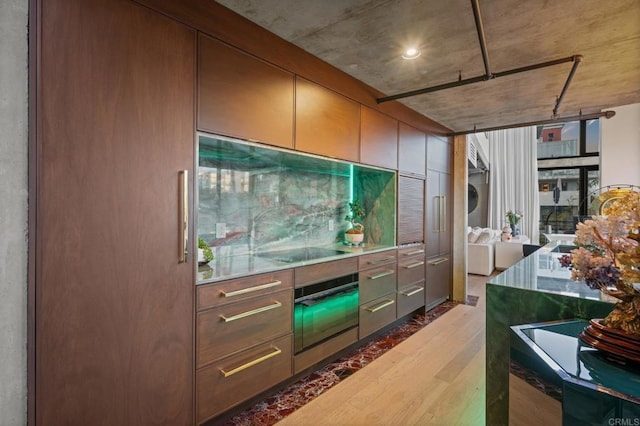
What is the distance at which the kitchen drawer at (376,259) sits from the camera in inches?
112

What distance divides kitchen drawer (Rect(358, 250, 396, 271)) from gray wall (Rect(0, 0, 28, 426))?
2.20m

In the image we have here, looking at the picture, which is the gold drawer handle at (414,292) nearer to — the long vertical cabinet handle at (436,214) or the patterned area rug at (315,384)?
the patterned area rug at (315,384)

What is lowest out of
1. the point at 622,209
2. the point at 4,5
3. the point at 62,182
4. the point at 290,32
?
the point at 622,209

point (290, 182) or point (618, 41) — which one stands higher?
point (618, 41)

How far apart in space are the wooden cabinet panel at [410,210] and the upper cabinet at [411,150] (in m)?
0.12

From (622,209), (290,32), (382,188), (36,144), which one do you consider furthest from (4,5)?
(382,188)

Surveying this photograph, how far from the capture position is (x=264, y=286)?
2.00 meters

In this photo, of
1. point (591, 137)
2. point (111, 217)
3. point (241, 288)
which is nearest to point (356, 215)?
point (241, 288)

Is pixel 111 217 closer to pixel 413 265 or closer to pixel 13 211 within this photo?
pixel 13 211

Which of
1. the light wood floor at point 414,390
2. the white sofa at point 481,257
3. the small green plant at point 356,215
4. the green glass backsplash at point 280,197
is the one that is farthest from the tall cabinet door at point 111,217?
the white sofa at point 481,257

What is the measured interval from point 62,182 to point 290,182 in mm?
1935

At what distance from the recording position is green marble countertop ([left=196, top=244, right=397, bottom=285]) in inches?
72.6

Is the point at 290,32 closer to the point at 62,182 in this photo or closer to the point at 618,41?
the point at 62,182

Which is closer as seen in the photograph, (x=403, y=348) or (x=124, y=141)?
(x=124, y=141)
